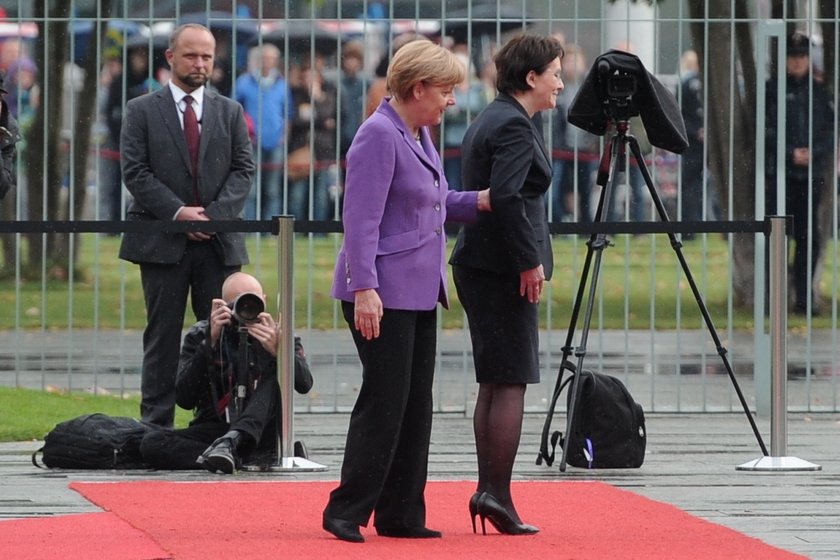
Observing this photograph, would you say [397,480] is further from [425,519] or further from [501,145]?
[501,145]

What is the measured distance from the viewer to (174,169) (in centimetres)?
930

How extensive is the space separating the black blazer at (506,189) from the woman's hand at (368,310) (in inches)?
25.4

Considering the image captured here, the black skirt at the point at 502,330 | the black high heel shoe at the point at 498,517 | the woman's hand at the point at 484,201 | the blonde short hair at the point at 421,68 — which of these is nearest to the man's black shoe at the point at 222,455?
the black skirt at the point at 502,330

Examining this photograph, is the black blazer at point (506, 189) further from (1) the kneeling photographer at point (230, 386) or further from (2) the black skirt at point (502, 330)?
(1) the kneeling photographer at point (230, 386)

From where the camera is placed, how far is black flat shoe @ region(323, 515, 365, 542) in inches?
252

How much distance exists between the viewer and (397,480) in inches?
259

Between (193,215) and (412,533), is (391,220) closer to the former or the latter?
(412,533)

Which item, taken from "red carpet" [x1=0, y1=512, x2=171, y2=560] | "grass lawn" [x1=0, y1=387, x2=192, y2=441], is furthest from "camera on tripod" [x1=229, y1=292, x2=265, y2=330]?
"grass lawn" [x1=0, y1=387, x2=192, y2=441]

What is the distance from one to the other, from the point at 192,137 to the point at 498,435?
3.13 metres

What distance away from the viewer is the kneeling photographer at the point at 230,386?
8453 mm

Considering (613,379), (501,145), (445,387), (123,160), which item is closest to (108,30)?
(123,160)

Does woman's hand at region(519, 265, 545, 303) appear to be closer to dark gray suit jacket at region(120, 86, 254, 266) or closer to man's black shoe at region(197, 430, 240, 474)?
man's black shoe at region(197, 430, 240, 474)

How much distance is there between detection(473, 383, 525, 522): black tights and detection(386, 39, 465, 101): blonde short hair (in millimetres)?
1082

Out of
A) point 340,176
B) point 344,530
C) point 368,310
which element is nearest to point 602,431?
point 344,530
